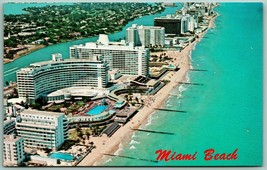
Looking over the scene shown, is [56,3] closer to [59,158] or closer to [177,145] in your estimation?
[59,158]

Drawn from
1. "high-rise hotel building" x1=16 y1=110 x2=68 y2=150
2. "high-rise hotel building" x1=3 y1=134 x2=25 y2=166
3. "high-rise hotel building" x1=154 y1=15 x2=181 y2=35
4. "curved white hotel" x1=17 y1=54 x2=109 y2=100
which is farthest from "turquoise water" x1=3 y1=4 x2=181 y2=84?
"high-rise hotel building" x1=3 y1=134 x2=25 y2=166

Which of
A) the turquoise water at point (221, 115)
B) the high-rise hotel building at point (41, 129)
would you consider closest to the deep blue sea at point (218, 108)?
the turquoise water at point (221, 115)

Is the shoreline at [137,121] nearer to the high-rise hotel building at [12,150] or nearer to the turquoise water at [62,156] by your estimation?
the turquoise water at [62,156]

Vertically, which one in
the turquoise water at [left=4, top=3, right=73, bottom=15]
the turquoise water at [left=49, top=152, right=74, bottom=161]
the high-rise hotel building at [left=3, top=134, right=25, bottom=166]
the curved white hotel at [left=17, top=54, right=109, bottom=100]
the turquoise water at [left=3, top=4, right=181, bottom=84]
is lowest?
the turquoise water at [left=49, top=152, right=74, bottom=161]

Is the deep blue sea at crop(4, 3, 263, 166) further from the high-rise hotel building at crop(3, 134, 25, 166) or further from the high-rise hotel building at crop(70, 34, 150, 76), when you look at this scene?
the high-rise hotel building at crop(3, 134, 25, 166)

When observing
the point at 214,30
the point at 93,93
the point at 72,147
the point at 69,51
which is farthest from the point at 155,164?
the point at 214,30
